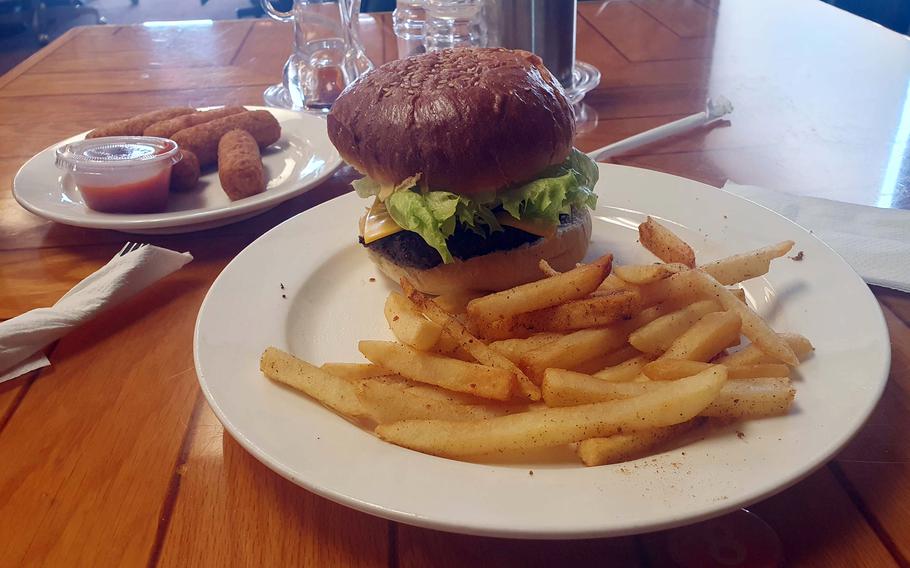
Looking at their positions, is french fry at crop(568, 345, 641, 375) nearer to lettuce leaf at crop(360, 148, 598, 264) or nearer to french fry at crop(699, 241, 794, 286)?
french fry at crop(699, 241, 794, 286)

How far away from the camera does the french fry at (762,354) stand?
141 centimetres

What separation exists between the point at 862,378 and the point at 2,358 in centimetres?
197

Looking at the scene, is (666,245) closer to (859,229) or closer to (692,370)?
(692,370)

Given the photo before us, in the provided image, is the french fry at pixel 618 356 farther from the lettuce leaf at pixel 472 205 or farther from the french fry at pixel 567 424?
the lettuce leaf at pixel 472 205

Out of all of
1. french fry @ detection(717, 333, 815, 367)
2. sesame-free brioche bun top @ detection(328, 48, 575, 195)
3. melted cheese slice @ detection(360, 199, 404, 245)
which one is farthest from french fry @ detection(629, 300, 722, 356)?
melted cheese slice @ detection(360, 199, 404, 245)

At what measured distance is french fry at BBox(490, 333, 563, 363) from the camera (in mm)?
1460

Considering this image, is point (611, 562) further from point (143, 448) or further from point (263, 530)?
point (143, 448)

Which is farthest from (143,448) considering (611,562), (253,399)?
(611,562)

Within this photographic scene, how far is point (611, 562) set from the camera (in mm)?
1150

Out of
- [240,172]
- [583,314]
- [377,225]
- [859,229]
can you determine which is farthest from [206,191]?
[859,229]

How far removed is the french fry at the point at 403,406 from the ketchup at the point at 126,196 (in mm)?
1445

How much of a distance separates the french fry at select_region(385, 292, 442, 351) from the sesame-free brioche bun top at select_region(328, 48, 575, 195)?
0.49 metres

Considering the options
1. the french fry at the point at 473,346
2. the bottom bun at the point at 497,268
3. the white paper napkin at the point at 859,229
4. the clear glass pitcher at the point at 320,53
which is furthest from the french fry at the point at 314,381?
the clear glass pitcher at the point at 320,53

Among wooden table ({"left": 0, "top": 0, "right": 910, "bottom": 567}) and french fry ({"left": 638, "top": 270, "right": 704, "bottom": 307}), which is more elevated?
french fry ({"left": 638, "top": 270, "right": 704, "bottom": 307})
